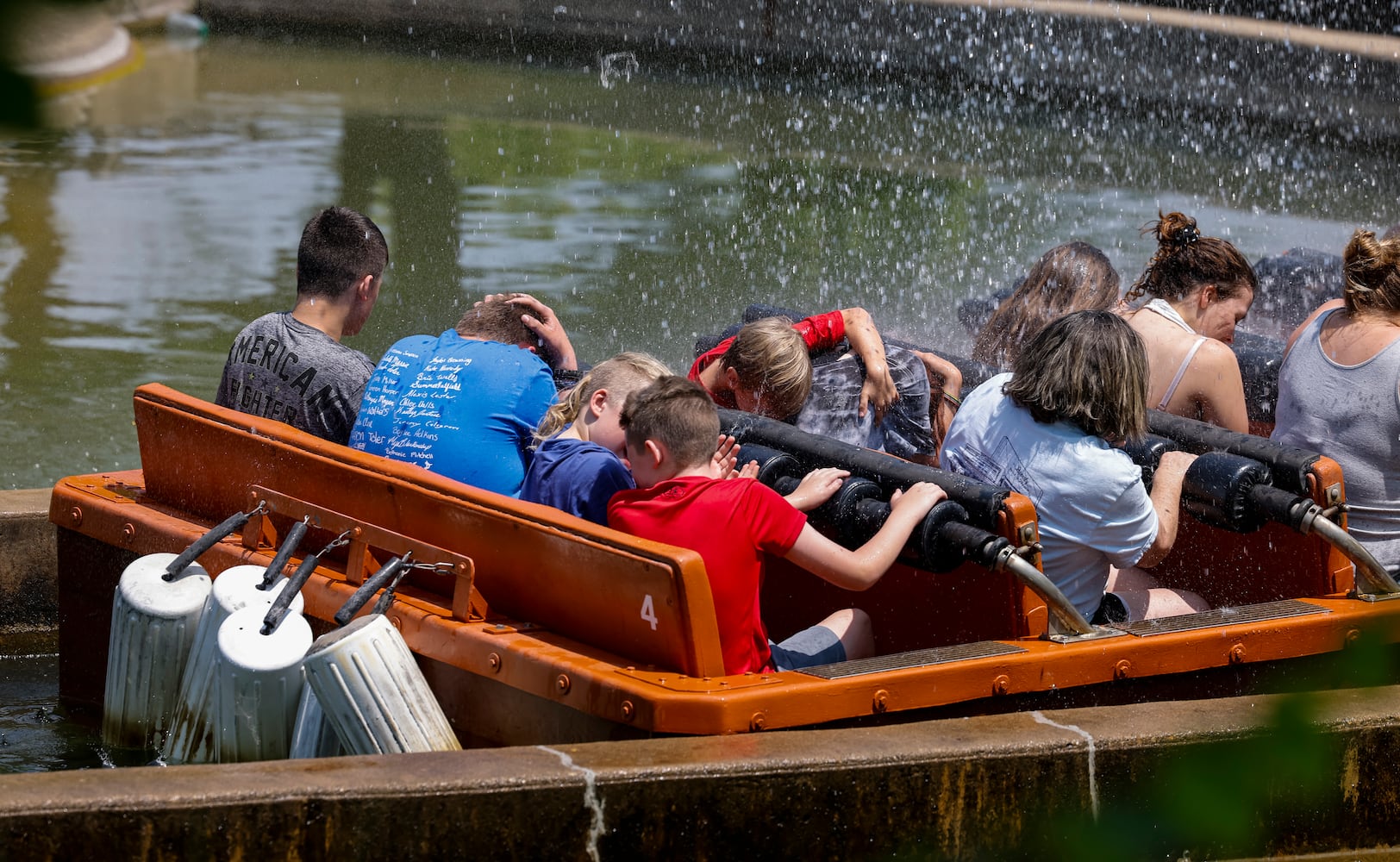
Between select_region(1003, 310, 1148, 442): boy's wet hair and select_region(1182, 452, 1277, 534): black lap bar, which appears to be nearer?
select_region(1003, 310, 1148, 442): boy's wet hair

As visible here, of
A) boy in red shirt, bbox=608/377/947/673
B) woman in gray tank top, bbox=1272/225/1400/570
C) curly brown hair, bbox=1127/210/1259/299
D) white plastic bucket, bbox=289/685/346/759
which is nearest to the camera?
boy in red shirt, bbox=608/377/947/673

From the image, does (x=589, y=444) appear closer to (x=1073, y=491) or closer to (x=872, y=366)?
(x=1073, y=491)

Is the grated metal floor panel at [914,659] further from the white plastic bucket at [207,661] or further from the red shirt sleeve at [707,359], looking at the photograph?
the red shirt sleeve at [707,359]

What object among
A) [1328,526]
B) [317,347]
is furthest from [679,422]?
[1328,526]

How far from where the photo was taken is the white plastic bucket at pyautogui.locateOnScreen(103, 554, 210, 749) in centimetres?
352

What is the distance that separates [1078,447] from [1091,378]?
0.16m

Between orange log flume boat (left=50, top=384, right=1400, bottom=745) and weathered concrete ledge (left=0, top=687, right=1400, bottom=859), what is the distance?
0.49ft

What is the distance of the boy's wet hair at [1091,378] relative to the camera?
11.3ft

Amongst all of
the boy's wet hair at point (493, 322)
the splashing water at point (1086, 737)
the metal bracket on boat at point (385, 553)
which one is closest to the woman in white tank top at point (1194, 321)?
the splashing water at point (1086, 737)

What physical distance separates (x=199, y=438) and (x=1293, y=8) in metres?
20.8

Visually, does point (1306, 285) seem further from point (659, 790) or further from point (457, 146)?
point (457, 146)

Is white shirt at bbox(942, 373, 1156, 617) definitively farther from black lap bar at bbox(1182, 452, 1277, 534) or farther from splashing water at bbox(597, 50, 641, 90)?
splashing water at bbox(597, 50, 641, 90)

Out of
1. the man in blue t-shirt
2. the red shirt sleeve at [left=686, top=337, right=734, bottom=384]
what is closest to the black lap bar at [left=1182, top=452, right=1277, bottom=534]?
the red shirt sleeve at [left=686, top=337, right=734, bottom=384]

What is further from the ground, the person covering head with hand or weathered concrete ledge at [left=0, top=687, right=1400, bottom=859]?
the person covering head with hand
